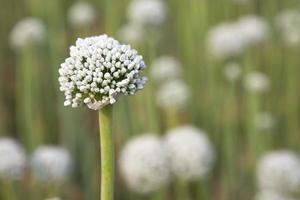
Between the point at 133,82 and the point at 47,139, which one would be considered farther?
the point at 47,139

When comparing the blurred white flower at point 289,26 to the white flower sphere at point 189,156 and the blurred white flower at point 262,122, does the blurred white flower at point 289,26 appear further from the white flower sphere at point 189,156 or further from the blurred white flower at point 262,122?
the white flower sphere at point 189,156

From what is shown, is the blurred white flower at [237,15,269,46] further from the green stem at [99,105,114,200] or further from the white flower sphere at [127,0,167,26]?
the green stem at [99,105,114,200]

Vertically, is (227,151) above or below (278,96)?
below

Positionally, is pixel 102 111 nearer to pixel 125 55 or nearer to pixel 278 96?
pixel 125 55

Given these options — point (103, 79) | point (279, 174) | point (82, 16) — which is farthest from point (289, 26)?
point (103, 79)

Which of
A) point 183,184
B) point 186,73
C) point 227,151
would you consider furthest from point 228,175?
point 186,73

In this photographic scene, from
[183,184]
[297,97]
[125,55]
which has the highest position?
[297,97]

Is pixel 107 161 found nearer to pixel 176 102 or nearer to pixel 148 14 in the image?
pixel 176 102
